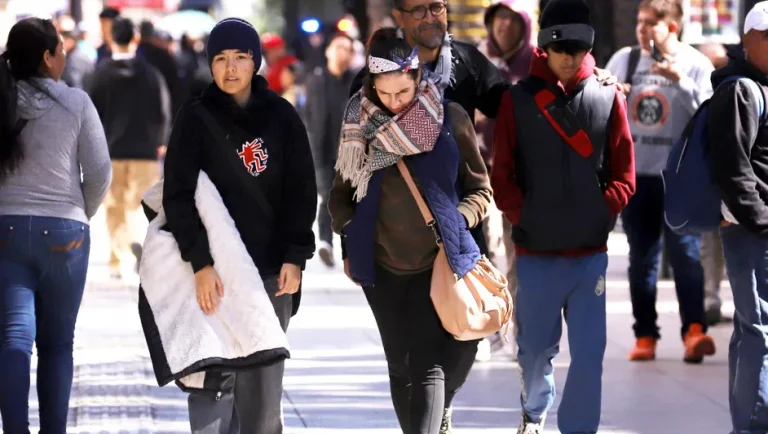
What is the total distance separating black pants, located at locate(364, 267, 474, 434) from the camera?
645cm

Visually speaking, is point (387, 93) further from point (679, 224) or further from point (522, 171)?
point (679, 224)

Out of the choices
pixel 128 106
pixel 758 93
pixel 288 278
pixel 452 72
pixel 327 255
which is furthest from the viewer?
pixel 327 255

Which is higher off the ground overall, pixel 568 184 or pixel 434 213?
pixel 434 213

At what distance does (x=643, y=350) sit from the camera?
10.1m

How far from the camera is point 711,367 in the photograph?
389 inches

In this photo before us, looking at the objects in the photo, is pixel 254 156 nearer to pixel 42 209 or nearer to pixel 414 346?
pixel 414 346

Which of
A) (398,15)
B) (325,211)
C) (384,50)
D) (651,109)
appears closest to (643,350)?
(651,109)

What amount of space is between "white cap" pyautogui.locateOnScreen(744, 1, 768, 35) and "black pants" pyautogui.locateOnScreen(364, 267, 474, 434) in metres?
1.80

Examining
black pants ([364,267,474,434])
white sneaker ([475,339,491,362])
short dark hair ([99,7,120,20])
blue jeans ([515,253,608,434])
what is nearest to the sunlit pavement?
white sneaker ([475,339,491,362])

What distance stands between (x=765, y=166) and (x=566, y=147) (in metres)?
0.83

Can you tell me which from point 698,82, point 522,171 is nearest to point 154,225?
point 522,171

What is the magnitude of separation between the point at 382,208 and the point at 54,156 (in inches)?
58.9

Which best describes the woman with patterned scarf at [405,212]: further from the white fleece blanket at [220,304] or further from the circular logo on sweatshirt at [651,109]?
the circular logo on sweatshirt at [651,109]

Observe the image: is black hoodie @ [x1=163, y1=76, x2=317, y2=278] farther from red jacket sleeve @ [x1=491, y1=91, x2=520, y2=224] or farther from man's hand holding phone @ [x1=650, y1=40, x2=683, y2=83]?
man's hand holding phone @ [x1=650, y1=40, x2=683, y2=83]
